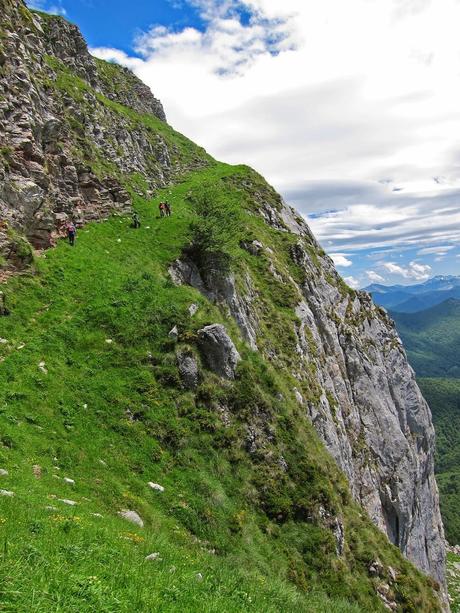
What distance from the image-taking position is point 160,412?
71.0 ft

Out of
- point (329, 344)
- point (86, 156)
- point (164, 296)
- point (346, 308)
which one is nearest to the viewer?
point (164, 296)

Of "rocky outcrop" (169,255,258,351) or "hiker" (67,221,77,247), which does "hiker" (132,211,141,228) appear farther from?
"hiker" (67,221,77,247)

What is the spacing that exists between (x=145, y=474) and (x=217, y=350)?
9.18m

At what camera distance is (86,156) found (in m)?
42.7


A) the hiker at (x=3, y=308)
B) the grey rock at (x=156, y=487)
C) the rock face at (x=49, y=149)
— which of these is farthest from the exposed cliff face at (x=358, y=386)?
the grey rock at (x=156, y=487)

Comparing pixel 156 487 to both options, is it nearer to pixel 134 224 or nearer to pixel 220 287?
pixel 220 287

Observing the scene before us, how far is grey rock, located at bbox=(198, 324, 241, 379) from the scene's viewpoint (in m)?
25.4

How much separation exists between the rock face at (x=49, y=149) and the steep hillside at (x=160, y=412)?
228mm

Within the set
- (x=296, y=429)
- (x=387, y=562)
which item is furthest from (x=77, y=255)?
(x=387, y=562)

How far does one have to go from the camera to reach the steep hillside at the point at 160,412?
11016 millimetres

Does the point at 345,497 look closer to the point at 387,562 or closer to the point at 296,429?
the point at 387,562

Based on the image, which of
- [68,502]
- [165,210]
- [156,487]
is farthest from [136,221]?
[68,502]

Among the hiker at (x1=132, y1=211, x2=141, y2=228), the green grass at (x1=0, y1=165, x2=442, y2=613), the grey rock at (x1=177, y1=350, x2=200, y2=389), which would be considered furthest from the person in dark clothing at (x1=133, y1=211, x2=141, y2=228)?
the grey rock at (x1=177, y1=350, x2=200, y2=389)

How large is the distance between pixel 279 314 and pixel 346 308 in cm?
2455
